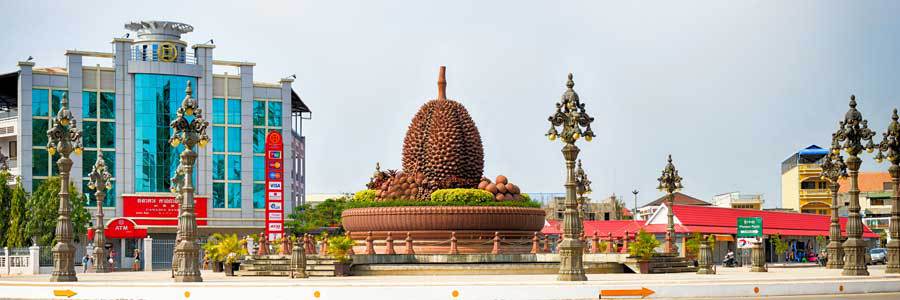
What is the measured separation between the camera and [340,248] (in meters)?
44.1

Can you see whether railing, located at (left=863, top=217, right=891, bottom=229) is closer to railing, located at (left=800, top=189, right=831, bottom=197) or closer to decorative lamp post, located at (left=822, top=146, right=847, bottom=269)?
railing, located at (left=800, top=189, right=831, bottom=197)

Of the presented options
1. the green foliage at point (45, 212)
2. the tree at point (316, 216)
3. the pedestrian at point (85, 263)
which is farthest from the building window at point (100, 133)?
the pedestrian at point (85, 263)

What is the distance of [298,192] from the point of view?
342 feet

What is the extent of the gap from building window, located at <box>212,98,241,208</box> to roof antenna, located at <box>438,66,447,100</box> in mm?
36589

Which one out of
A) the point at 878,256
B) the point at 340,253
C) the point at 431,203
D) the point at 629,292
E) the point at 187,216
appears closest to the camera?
the point at 629,292

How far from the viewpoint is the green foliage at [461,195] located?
171ft

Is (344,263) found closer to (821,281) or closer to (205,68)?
(821,281)

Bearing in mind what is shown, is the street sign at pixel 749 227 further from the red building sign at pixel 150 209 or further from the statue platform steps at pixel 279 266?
the red building sign at pixel 150 209

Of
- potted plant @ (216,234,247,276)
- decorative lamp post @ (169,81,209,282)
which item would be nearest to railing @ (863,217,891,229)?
potted plant @ (216,234,247,276)

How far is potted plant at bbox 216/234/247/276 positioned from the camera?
47884mm

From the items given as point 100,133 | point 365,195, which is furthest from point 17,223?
point 365,195

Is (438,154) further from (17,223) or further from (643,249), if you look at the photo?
(17,223)

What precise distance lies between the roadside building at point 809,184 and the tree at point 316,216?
42.2m

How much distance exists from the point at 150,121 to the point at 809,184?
5916 centimetres
